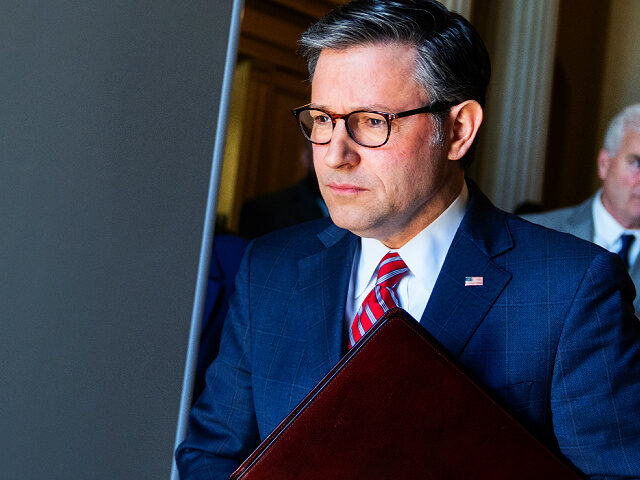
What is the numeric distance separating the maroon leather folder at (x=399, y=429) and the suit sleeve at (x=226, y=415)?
0.32 metres

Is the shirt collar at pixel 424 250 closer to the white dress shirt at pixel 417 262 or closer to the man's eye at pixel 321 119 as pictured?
the white dress shirt at pixel 417 262

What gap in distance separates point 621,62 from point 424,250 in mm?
4897

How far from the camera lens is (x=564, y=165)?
19.3 feet

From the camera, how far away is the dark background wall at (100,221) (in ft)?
3.71

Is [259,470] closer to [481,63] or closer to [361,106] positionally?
[361,106]

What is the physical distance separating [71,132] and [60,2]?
0.19m

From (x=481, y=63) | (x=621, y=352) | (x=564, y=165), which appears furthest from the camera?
(x=564, y=165)

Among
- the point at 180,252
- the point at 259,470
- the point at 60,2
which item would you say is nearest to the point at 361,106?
the point at 180,252

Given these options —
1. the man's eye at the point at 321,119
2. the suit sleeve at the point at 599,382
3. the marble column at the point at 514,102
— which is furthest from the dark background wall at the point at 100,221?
the marble column at the point at 514,102

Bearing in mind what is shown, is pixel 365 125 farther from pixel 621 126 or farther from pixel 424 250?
pixel 621 126

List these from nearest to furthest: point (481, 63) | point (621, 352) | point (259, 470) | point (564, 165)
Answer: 1. point (259, 470)
2. point (621, 352)
3. point (481, 63)
4. point (564, 165)

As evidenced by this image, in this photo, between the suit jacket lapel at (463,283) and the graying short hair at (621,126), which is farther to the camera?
the graying short hair at (621,126)

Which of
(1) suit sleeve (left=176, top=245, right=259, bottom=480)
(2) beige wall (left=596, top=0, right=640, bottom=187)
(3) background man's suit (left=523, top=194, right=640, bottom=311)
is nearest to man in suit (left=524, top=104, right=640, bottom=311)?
(3) background man's suit (left=523, top=194, right=640, bottom=311)

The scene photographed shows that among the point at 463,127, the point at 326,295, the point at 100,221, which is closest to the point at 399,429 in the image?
the point at 326,295
